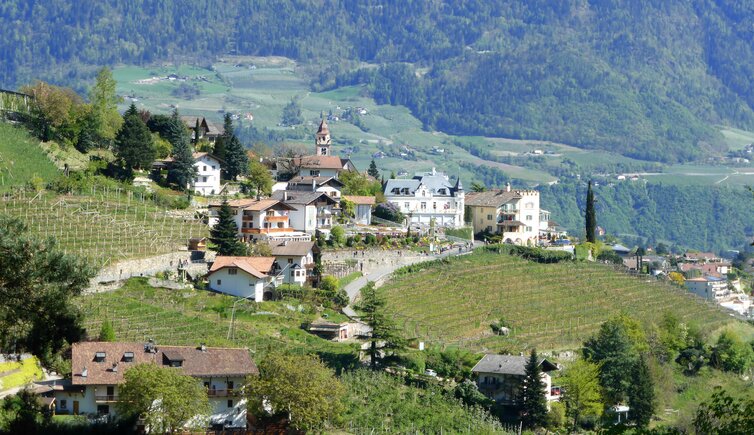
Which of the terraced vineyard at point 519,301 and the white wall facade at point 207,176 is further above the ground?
the white wall facade at point 207,176

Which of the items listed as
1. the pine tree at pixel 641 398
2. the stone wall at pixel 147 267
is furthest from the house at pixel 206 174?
the pine tree at pixel 641 398

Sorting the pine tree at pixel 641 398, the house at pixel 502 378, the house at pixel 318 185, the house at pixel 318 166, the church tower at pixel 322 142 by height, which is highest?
the church tower at pixel 322 142

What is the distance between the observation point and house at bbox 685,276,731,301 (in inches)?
5192

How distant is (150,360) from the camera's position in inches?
2152

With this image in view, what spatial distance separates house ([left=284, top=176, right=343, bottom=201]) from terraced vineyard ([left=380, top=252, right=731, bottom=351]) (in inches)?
398

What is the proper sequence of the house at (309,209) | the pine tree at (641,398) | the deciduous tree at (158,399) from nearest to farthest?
the deciduous tree at (158,399)
the pine tree at (641,398)
the house at (309,209)

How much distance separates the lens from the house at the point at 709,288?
132 meters

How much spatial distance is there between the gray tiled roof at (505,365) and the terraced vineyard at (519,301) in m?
4.53

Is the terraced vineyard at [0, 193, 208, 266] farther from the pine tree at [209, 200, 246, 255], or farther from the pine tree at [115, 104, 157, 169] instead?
the pine tree at [115, 104, 157, 169]

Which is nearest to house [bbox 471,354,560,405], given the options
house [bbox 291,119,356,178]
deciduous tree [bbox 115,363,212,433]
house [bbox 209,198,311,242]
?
house [bbox 209,198,311,242]

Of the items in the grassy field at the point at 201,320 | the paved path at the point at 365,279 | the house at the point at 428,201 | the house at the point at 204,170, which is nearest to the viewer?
the grassy field at the point at 201,320

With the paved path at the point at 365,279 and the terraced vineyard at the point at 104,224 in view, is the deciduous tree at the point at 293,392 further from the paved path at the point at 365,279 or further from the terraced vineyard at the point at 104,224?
the paved path at the point at 365,279

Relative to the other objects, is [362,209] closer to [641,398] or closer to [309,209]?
[309,209]

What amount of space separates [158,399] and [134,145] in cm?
3664
